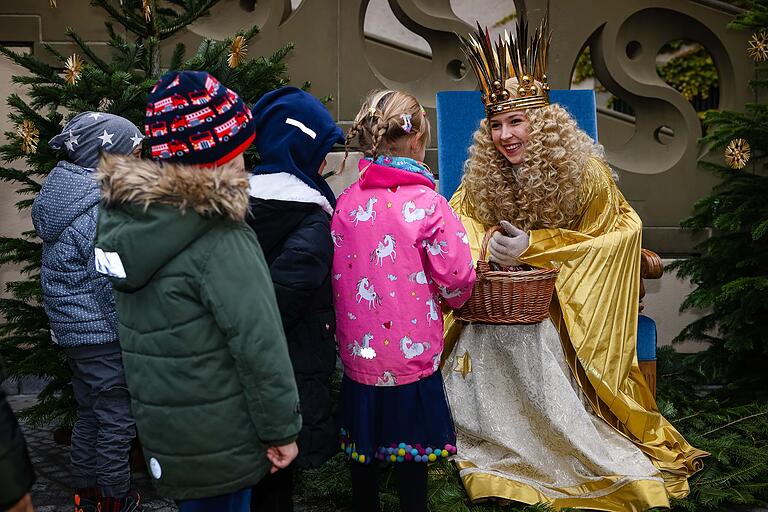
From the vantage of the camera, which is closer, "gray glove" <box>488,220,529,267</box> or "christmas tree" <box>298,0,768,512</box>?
"gray glove" <box>488,220,529,267</box>

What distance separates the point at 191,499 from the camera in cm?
187

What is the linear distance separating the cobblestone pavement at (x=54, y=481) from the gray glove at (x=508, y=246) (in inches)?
68.3

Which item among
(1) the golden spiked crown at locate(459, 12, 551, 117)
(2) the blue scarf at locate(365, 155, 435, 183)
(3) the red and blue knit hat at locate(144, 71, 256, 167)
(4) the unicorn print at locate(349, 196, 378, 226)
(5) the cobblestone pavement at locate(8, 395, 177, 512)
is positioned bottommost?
(5) the cobblestone pavement at locate(8, 395, 177, 512)

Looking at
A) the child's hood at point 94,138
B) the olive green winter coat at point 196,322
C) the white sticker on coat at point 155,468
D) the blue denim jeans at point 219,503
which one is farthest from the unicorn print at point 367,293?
the child's hood at point 94,138

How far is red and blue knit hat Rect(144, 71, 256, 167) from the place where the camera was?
183cm

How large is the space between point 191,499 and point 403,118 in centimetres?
128

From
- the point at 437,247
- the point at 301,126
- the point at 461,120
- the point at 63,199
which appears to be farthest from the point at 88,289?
the point at 461,120

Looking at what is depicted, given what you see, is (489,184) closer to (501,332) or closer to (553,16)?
(501,332)

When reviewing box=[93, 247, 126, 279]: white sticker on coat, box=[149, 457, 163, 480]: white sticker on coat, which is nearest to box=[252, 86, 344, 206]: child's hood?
box=[93, 247, 126, 279]: white sticker on coat

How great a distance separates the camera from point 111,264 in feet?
5.84

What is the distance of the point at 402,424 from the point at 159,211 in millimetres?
1111

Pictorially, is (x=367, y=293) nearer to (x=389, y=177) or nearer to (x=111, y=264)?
(x=389, y=177)

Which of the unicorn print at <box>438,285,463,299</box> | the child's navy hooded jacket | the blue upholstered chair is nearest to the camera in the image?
the child's navy hooded jacket

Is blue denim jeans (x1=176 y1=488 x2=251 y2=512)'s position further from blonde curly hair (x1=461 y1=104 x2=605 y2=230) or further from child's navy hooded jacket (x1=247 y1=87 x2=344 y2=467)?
blonde curly hair (x1=461 y1=104 x2=605 y2=230)
